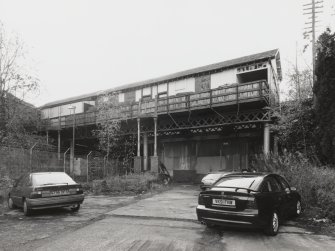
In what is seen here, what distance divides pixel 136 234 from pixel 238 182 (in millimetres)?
2760

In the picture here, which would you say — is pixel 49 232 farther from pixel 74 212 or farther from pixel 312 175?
pixel 312 175

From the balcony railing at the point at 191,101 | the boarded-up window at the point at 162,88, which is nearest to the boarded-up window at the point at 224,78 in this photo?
the balcony railing at the point at 191,101

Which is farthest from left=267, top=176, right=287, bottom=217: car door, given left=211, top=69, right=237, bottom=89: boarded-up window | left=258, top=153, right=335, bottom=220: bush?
left=211, top=69, right=237, bottom=89: boarded-up window

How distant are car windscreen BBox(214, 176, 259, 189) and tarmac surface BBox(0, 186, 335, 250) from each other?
1094 mm

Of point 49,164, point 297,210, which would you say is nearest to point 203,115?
point 49,164

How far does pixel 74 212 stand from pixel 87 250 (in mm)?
4868

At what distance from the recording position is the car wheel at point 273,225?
23.0ft

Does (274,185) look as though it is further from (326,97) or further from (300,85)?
(300,85)

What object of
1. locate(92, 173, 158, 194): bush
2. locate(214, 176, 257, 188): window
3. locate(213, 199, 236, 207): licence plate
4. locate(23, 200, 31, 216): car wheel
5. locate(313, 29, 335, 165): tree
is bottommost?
locate(92, 173, 158, 194): bush

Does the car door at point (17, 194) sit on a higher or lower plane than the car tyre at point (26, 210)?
higher

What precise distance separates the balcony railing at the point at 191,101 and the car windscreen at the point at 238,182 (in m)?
13.1

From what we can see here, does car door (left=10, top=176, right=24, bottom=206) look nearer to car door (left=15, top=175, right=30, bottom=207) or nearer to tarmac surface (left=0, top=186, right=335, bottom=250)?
car door (left=15, top=175, right=30, bottom=207)

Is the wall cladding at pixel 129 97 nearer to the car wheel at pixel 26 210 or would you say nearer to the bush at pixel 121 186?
the bush at pixel 121 186

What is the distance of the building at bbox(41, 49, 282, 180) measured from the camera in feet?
71.4
